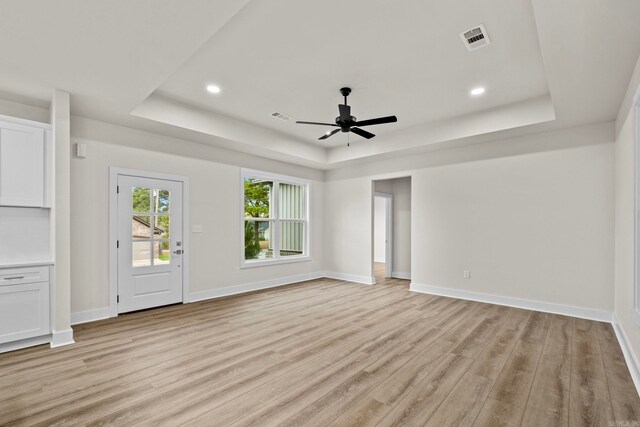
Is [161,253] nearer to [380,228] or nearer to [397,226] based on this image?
[397,226]

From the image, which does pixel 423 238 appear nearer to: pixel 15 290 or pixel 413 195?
pixel 413 195

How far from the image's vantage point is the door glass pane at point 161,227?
485cm

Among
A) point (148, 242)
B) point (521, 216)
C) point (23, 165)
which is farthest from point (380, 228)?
point (23, 165)

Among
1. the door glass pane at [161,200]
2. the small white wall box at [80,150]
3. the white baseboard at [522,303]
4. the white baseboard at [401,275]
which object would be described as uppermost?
the small white wall box at [80,150]

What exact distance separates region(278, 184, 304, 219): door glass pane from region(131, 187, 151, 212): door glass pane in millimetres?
2835

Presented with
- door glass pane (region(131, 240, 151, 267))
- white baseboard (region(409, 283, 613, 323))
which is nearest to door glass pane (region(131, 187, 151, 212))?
door glass pane (region(131, 240, 151, 267))

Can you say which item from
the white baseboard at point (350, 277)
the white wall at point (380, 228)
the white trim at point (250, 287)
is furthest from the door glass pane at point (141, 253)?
the white wall at point (380, 228)

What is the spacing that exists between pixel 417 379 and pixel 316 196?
5310 mm

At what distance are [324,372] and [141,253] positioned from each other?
3400 mm

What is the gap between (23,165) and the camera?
344 cm

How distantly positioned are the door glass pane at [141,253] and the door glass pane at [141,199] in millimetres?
497

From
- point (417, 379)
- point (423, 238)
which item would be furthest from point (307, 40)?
point (423, 238)

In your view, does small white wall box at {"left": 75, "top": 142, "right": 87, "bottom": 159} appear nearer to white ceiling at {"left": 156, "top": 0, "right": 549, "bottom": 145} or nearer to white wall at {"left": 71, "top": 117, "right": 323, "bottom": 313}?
white wall at {"left": 71, "top": 117, "right": 323, "bottom": 313}

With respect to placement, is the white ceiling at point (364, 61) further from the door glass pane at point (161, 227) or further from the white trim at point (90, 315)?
the white trim at point (90, 315)
